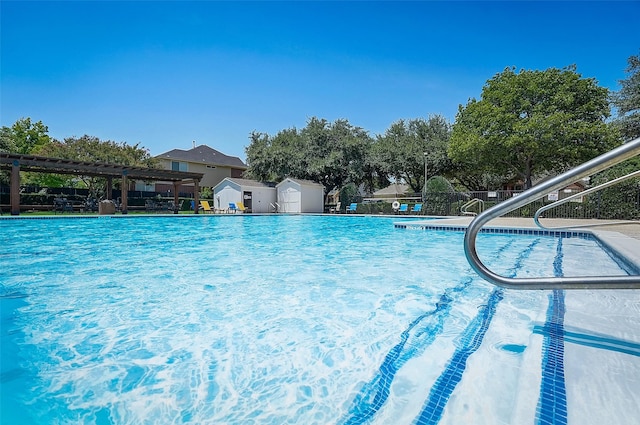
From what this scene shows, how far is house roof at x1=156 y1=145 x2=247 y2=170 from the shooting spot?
36.5m

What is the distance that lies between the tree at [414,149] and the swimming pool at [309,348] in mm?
23695

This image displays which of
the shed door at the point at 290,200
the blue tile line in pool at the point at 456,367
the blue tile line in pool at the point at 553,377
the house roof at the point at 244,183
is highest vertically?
the house roof at the point at 244,183

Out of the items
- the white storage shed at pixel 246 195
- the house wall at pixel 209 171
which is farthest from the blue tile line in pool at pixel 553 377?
the house wall at pixel 209 171

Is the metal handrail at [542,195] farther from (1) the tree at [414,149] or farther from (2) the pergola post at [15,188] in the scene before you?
(1) the tree at [414,149]

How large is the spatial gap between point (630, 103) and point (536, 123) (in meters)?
8.81

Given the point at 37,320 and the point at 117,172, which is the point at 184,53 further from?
the point at 37,320

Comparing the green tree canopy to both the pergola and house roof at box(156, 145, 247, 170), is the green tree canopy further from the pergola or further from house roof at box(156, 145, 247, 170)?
house roof at box(156, 145, 247, 170)

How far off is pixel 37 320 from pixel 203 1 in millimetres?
10989

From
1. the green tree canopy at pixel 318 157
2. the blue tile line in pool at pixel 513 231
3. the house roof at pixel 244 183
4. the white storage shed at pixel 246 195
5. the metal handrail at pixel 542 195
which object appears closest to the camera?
the metal handrail at pixel 542 195

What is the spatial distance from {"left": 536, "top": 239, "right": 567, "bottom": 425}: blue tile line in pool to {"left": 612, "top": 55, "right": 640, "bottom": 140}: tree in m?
26.6

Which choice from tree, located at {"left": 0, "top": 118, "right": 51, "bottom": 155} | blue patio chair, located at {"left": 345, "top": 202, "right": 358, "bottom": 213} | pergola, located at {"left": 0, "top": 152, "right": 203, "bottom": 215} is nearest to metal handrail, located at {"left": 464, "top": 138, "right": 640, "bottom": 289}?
pergola, located at {"left": 0, "top": 152, "right": 203, "bottom": 215}

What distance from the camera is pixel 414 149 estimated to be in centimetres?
2856

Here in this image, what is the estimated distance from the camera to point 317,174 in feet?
95.3

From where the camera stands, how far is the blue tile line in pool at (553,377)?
1657 mm
